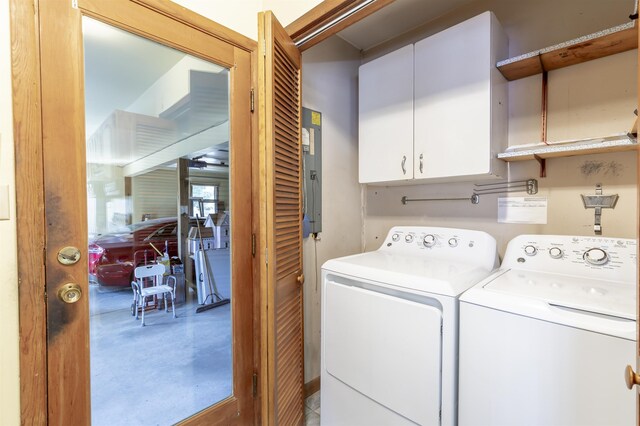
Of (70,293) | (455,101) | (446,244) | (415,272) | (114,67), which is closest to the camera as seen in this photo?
(70,293)

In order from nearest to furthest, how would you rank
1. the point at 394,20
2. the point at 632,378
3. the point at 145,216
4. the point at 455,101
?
1. the point at 632,378
2. the point at 145,216
3. the point at 455,101
4. the point at 394,20

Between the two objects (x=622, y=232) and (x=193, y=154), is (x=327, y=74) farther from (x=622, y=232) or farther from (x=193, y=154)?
(x=622, y=232)

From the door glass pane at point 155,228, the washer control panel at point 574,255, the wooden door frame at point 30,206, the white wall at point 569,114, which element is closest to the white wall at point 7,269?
Answer: the wooden door frame at point 30,206

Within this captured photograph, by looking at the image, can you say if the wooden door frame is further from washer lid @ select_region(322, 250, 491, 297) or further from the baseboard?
the baseboard

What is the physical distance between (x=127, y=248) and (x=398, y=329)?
4.06ft

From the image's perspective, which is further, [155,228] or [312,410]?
[312,410]

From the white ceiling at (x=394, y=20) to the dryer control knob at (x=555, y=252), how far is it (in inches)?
62.5

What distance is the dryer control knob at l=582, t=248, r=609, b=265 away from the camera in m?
1.30

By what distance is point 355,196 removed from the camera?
248 centimetres

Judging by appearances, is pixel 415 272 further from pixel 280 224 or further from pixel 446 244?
Answer: pixel 280 224

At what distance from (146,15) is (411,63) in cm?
144

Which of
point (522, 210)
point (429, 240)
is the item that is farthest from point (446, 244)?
point (522, 210)

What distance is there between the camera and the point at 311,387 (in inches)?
83.7

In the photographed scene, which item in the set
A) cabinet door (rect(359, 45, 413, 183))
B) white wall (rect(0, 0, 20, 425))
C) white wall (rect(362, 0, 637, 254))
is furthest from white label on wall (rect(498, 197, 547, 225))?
white wall (rect(0, 0, 20, 425))
